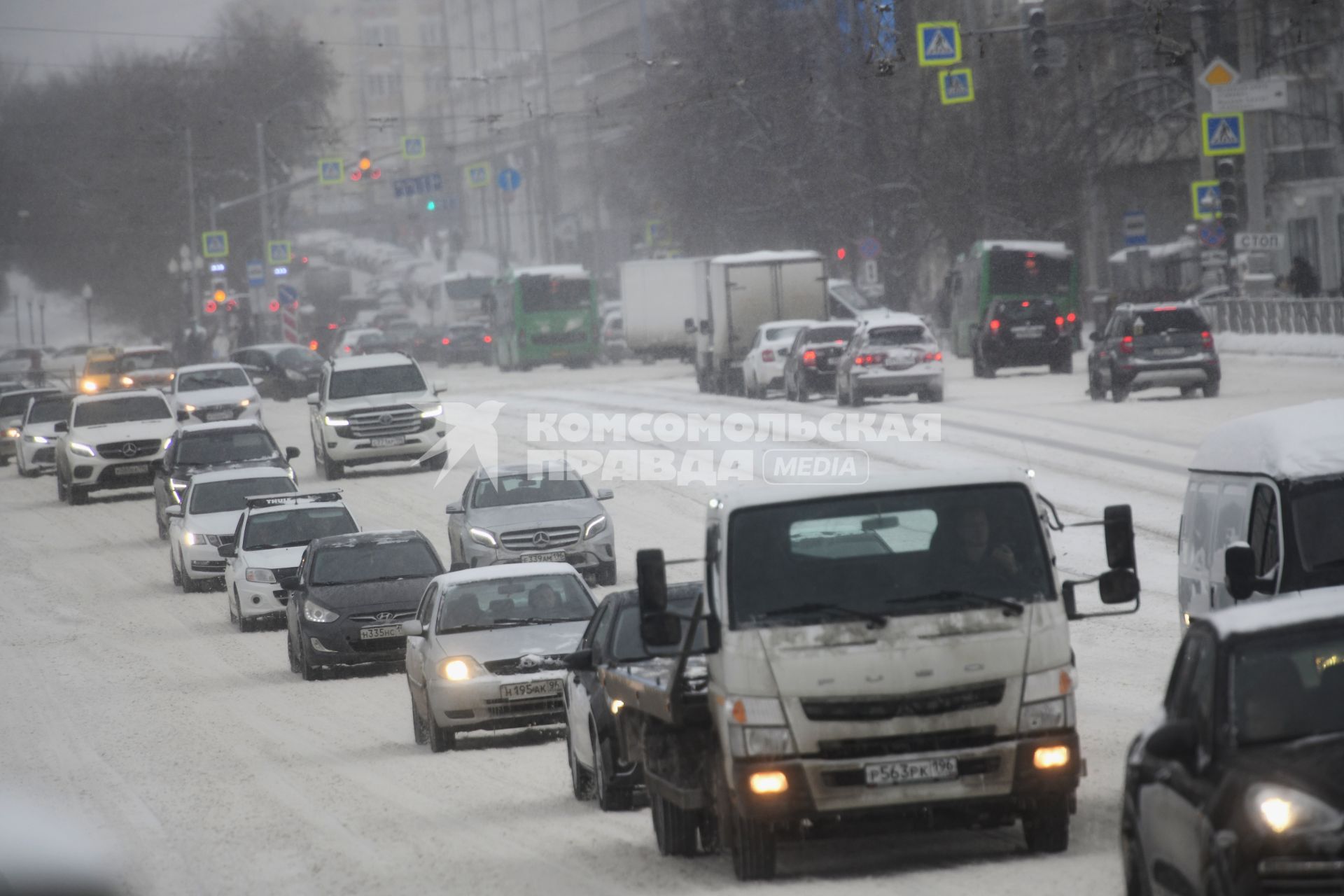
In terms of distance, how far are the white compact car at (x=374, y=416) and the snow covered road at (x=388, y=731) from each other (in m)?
0.57

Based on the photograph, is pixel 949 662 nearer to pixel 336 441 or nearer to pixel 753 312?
pixel 336 441

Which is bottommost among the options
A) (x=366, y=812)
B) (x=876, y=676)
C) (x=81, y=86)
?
(x=366, y=812)

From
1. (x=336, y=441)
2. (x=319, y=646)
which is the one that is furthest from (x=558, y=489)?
(x=336, y=441)

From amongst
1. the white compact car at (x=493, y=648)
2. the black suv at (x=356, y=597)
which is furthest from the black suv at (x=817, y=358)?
the white compact car at (x=493, y=648)

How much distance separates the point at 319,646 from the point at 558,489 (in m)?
6.07

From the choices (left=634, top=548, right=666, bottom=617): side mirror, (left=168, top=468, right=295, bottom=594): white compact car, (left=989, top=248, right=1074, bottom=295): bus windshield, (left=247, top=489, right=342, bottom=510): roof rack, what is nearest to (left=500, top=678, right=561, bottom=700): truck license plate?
(left=634, top=548, right=666, bottom=617): side mirror

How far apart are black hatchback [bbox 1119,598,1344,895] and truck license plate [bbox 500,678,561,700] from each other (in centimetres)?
805

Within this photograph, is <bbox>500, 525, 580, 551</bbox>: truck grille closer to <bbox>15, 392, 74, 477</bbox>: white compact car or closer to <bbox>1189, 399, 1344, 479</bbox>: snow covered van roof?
<bbox>1189, 399, 1344, 479</bbox>: snow covered van roof

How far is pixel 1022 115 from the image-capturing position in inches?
2527

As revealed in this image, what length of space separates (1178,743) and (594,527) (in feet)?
57.4

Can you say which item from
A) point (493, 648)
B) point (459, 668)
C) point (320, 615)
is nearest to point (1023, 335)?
point (320, 615)

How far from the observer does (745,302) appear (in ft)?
159

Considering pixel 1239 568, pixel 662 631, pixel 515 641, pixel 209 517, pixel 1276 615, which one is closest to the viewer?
pixel 1276 615

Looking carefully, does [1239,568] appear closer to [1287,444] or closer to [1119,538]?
[1287,444]
